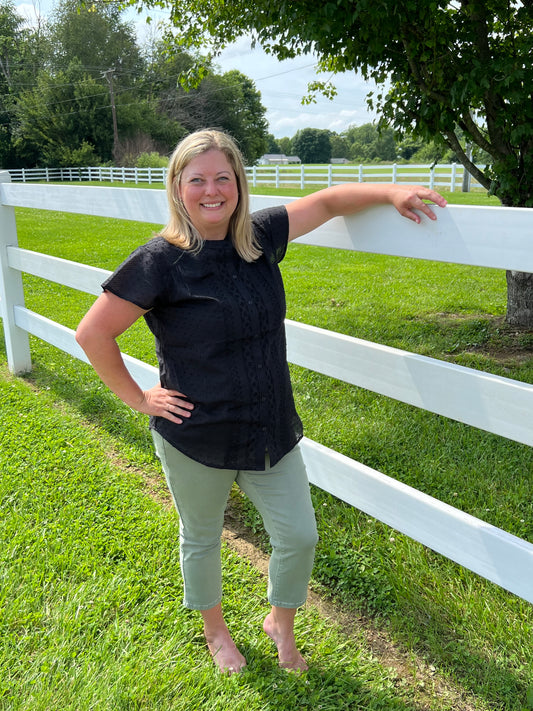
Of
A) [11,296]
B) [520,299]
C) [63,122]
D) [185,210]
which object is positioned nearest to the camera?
[185,210]

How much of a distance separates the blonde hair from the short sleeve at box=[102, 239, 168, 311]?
10 cm

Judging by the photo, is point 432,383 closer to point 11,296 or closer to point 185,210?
point 185,210

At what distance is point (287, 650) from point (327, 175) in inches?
1010

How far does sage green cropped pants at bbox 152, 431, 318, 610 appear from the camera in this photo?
202cm

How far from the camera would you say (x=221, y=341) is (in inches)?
74.8

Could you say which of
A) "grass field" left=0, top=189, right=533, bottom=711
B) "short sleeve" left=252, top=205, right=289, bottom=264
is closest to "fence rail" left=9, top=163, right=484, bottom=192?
"grass field" left=0, top=189, right=533, bottom=711

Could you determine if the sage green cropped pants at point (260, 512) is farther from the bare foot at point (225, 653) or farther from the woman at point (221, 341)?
the bare foot at point (225, 653)

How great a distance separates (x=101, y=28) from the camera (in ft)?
186

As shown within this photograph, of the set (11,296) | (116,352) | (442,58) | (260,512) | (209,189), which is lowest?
(260,512)

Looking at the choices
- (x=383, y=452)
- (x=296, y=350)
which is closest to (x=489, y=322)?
(x=383, y=452)

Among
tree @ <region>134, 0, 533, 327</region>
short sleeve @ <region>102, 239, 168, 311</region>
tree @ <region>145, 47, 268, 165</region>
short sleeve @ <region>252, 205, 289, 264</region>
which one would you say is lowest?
short sleeve @ <region>102, 239, 168, 311</region>

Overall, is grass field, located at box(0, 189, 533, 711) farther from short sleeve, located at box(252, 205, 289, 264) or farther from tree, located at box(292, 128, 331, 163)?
tree, located at box(292, 128, 331, 163)

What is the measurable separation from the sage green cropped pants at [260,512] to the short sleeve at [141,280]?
479 millimetres

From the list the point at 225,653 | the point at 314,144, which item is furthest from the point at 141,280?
the point at 314,144
